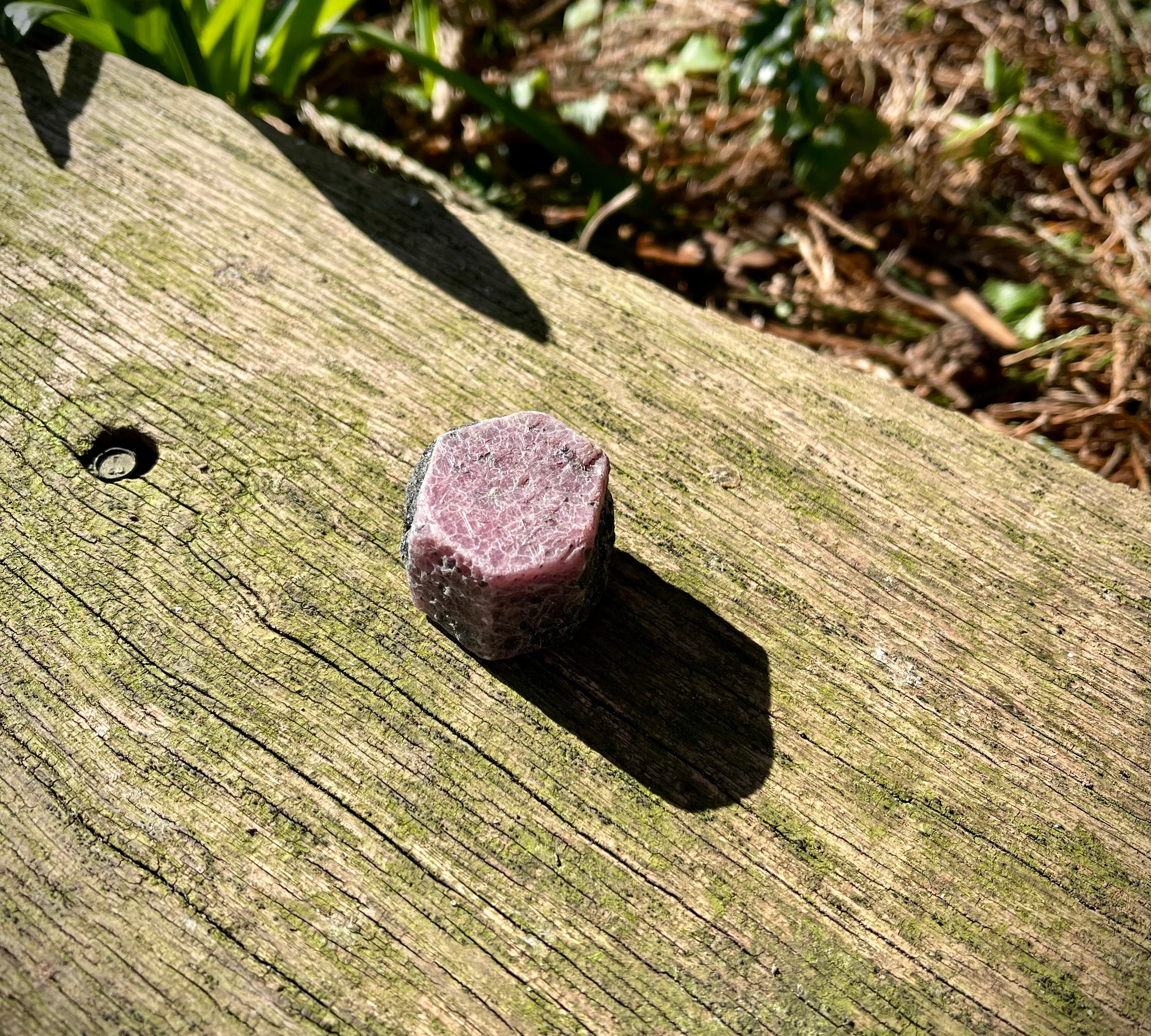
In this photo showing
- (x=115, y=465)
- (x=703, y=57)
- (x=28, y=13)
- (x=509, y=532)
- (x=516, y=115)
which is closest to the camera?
(x=509, y=532)

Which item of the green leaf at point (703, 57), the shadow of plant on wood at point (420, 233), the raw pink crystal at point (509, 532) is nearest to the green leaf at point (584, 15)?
the green leaf at point (703, 57)

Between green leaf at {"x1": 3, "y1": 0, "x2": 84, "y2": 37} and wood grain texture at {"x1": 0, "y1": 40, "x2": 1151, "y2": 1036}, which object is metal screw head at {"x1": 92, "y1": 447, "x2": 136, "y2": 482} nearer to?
wood grain texture at {"x1": 0, "y1": 40, "x2": 1151, "y2": 1036}

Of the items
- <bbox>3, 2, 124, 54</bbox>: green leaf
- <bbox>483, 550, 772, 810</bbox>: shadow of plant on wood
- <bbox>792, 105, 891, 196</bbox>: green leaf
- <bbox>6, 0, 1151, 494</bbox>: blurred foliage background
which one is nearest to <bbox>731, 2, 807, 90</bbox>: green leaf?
<bbox>6, 0, 1151, 494</bbox>: blurred foliage background

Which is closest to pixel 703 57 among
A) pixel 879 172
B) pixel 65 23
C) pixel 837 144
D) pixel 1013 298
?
pixel 837 144

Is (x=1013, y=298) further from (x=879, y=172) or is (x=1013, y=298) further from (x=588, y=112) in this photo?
(x=588, y=112)

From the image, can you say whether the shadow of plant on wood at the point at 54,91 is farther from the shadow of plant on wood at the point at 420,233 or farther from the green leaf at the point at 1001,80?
the green leaf at the point at 1001,80

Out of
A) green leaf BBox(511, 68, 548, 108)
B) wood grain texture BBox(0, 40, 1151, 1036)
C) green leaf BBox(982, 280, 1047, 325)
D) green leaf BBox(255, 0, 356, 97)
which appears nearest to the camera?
wood grain texture BBox(0, 40, 1151, 1036)

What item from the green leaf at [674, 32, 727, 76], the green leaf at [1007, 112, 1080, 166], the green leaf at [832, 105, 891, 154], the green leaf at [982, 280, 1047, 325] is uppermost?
the green leaf at [1007, 112, 1080, 166]
